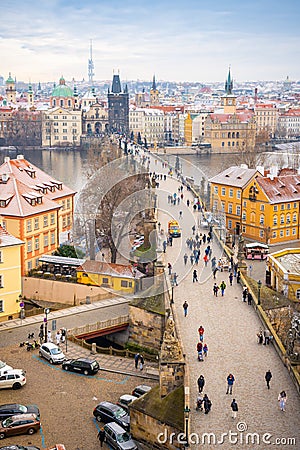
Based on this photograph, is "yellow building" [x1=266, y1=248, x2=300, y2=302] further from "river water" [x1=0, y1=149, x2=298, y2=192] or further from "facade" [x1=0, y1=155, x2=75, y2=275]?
"river water" [x1=0, y1=149, x2=298, y2=192]

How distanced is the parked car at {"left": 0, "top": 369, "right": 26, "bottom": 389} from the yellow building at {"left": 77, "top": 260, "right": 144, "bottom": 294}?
7.10 metres

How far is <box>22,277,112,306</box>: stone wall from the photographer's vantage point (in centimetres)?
2491

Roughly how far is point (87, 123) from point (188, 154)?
25633mm

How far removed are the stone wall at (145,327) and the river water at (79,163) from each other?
105ft

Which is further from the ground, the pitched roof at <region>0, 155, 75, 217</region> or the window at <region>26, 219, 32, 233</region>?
the pitched roof at <region>0, 155, 75, 217</region>

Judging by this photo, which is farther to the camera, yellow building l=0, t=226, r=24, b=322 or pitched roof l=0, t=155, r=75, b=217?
pitched roof l=0, t=155, r=75, b=217

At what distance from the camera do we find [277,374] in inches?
604

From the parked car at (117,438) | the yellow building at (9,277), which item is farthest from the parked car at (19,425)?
the yellow building at (9,277)

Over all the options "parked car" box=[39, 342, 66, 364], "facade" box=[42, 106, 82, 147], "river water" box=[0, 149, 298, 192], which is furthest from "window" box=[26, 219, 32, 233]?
"facade" box=[42, 106, 82, 147]

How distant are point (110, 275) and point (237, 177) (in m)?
15.4

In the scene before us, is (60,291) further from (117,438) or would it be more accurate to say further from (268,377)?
(268,377)

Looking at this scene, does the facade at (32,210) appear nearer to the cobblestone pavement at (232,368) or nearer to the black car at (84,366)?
the cobblestone pavement at (232,368)

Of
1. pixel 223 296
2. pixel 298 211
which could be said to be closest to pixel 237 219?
pixel 298 211

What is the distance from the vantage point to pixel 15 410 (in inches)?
619
